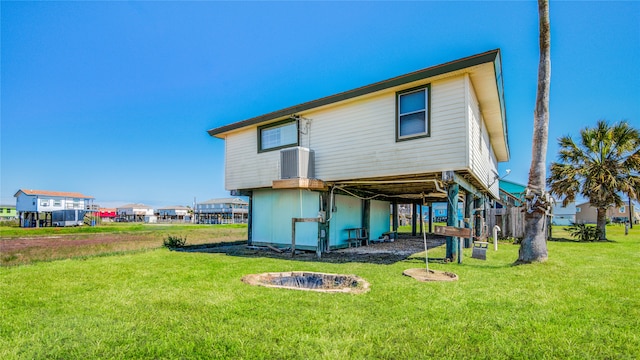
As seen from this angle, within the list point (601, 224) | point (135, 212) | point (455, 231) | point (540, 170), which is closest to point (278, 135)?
point (455, 231)

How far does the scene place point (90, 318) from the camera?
4121 millimetres

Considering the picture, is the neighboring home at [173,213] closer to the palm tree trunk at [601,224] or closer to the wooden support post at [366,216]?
the wooden support post at [366,216]

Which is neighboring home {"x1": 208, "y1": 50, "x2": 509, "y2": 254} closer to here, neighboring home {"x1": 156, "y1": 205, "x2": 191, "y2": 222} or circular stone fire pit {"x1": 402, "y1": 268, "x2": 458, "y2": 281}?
circular stone fire pit {"x1": 402, "y1": 268, "x2": 458, "y2": 281}

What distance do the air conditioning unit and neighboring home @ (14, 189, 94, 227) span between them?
44.6 m

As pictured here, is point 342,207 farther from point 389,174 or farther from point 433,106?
point 433,106

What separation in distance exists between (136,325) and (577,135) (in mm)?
22941

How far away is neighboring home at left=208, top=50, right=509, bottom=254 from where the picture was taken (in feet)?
26.9

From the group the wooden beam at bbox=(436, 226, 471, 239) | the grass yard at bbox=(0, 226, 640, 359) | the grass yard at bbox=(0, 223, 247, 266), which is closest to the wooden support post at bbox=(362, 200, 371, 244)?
the wooden beam at bbox=(436, 226, 471, 239)

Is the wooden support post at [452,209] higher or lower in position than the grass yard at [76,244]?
higher

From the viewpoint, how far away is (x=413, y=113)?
8.84 metres

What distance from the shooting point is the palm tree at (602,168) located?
16.8 m

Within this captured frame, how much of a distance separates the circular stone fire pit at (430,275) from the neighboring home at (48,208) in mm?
49347

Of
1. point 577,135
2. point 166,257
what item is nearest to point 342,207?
point 166,257

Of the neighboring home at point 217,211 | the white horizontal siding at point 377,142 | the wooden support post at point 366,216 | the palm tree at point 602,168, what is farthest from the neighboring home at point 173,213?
the palm tree at point 602,168
